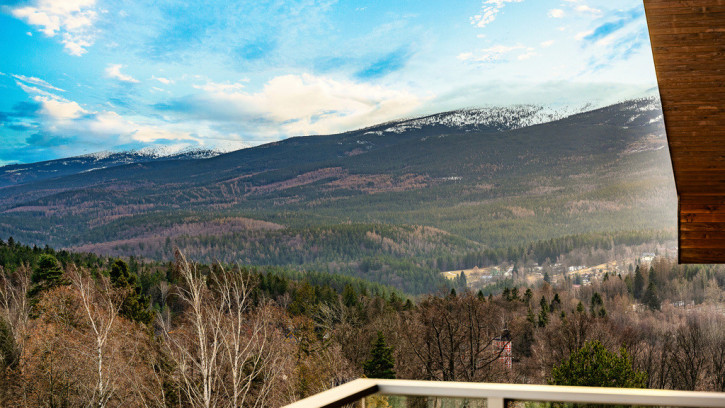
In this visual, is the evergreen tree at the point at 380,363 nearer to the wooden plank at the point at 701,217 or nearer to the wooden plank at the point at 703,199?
the wooden plank at the point at 701,217

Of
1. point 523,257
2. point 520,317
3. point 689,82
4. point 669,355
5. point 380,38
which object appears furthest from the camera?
point 380,38

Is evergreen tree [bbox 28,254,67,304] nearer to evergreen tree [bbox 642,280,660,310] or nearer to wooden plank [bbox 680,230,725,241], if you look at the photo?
wooden plank [bbox 680,230,725,241]

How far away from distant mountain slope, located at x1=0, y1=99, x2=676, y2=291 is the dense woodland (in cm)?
1161

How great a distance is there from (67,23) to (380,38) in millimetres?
54035

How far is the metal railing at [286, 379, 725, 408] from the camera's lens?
1669 millimetres

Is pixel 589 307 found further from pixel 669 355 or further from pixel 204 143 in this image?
pixel 204 143

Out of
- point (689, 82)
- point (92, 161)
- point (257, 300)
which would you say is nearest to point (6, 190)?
A: point (92, 161)

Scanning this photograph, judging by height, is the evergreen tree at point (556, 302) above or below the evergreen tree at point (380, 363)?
below

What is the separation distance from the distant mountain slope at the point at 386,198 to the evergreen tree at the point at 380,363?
34314 mm

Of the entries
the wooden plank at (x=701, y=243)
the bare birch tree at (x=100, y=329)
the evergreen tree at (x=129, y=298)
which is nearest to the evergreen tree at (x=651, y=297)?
the evergreen tree at (x=129, y=298)

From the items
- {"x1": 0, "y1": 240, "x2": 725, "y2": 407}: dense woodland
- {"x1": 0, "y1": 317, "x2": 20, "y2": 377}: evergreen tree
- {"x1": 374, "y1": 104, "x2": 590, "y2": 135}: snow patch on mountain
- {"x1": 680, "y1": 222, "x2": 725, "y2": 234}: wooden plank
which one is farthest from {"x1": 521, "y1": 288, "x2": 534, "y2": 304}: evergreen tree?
{"x1": 374, "y1": 104, "x2": 590, "y2": 135}: snow patch on mountain

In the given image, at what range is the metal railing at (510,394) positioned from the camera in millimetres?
1669

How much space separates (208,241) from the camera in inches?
2889

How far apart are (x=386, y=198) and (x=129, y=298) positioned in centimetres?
5660
